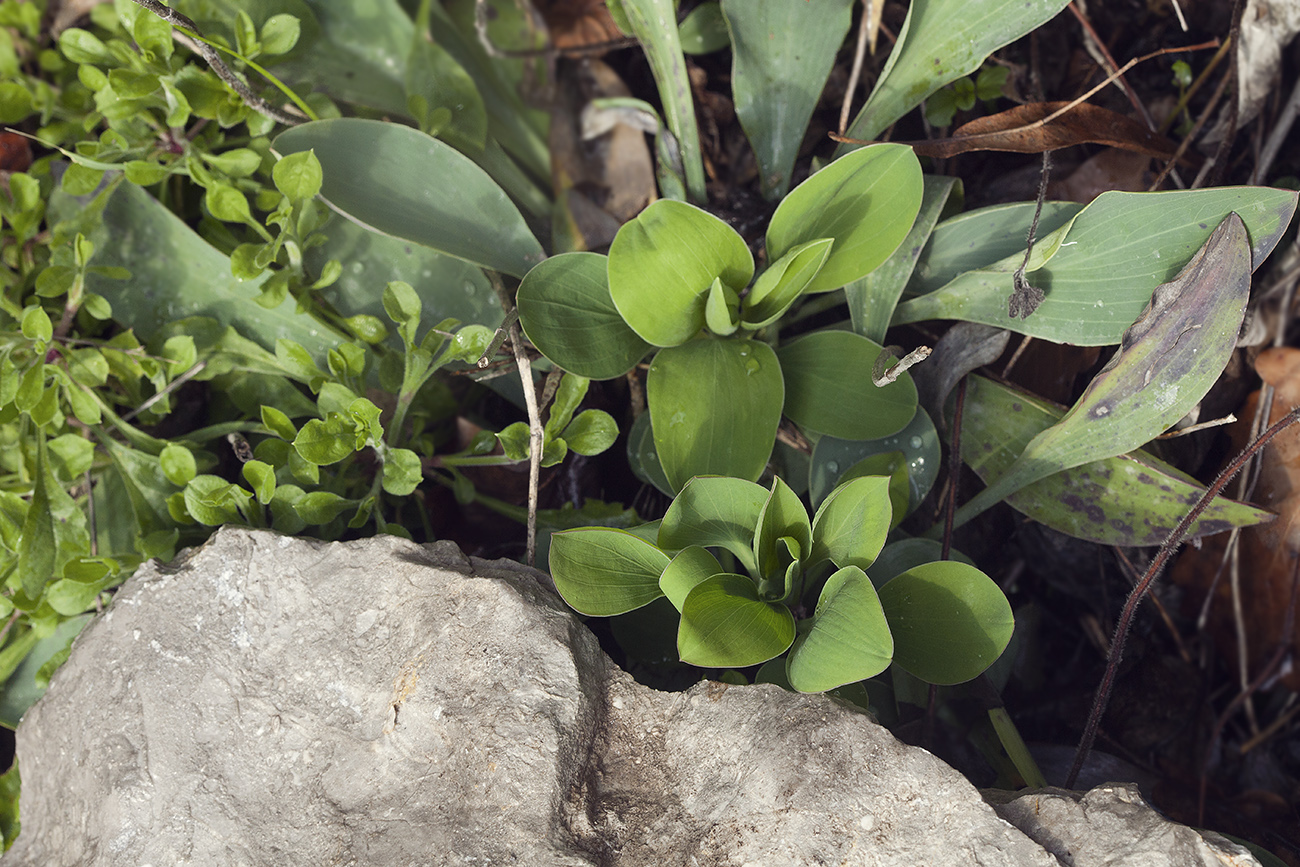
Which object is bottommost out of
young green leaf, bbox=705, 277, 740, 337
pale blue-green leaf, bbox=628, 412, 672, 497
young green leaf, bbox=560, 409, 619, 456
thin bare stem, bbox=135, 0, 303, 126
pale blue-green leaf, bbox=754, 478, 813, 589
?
pale blue-green leaf, bbox=628, 412, 672, 497

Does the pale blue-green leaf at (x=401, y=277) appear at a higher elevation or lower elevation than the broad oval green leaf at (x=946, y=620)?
higher

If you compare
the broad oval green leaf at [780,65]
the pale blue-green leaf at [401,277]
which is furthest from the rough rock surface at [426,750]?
the broad oval green leaf at [780,65]

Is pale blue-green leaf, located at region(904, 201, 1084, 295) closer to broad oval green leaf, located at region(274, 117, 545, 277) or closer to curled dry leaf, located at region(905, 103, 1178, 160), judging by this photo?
curled dry leaf, located at region(905, 103, 1178, 160)

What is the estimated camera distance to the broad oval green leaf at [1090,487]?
131cm

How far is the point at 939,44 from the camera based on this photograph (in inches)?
56.4

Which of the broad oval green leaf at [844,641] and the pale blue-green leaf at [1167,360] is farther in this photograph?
the pale blue-green leaf at [1167,360]

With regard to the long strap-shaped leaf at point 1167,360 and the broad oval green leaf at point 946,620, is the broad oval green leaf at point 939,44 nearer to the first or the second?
the long strap-shaped leaf at point 1167,360

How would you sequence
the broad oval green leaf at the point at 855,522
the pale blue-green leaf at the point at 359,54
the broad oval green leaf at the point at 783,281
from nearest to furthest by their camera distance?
the broad oval green leaf at the point at 855,522, the broad oval green leaf at the point at 783,281, the pale blue-green leaf at the point at 359,54

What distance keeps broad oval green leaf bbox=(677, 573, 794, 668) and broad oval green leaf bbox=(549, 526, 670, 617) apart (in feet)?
0.32

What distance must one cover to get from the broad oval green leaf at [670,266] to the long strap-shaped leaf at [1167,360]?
1.93 feet

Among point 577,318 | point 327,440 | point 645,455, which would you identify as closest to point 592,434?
point 645,455

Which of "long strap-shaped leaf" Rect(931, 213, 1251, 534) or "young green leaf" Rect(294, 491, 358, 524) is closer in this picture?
"long strap-shaped leaf" Rect(931, 213, 1251, 534)

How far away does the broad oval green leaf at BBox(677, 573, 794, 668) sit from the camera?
105 centimetres

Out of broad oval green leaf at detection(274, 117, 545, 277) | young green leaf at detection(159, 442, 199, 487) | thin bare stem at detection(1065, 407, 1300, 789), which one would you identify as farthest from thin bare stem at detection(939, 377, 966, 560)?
young green leaf at detection(159, 442, 199, 487)
